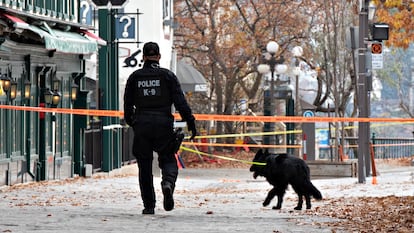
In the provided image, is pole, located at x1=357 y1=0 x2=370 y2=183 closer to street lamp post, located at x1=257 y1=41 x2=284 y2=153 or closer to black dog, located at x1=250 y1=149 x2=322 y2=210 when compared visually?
black dog, located at x1=250 y1=149 x2=322 y2=210

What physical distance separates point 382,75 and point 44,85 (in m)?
43.3

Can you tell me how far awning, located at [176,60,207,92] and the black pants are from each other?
32.6 metres

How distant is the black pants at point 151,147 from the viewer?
1380 centimetres

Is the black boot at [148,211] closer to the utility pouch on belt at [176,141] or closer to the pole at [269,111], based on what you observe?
the utility pouch on belt at [176,141]

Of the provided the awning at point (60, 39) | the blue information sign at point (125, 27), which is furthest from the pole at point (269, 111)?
the awning at point (60, 39)

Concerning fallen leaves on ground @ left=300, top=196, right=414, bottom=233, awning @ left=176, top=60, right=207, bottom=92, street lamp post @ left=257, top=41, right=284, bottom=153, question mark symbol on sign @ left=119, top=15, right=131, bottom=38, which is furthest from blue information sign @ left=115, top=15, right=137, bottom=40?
fallen leaves on ground @ left=300, top=196, right=414, bottom=233

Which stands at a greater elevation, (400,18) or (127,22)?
(400,18)

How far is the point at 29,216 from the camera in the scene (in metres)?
13.1

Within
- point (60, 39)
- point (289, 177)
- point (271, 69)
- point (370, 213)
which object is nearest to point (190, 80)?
point (271, 69)

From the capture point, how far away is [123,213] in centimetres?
1395

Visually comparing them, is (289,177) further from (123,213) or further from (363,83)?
(363,83)

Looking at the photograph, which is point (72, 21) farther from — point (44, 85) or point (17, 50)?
point (17, 50)

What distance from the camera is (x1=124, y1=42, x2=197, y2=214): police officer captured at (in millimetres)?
13742

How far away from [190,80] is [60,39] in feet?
77.5
